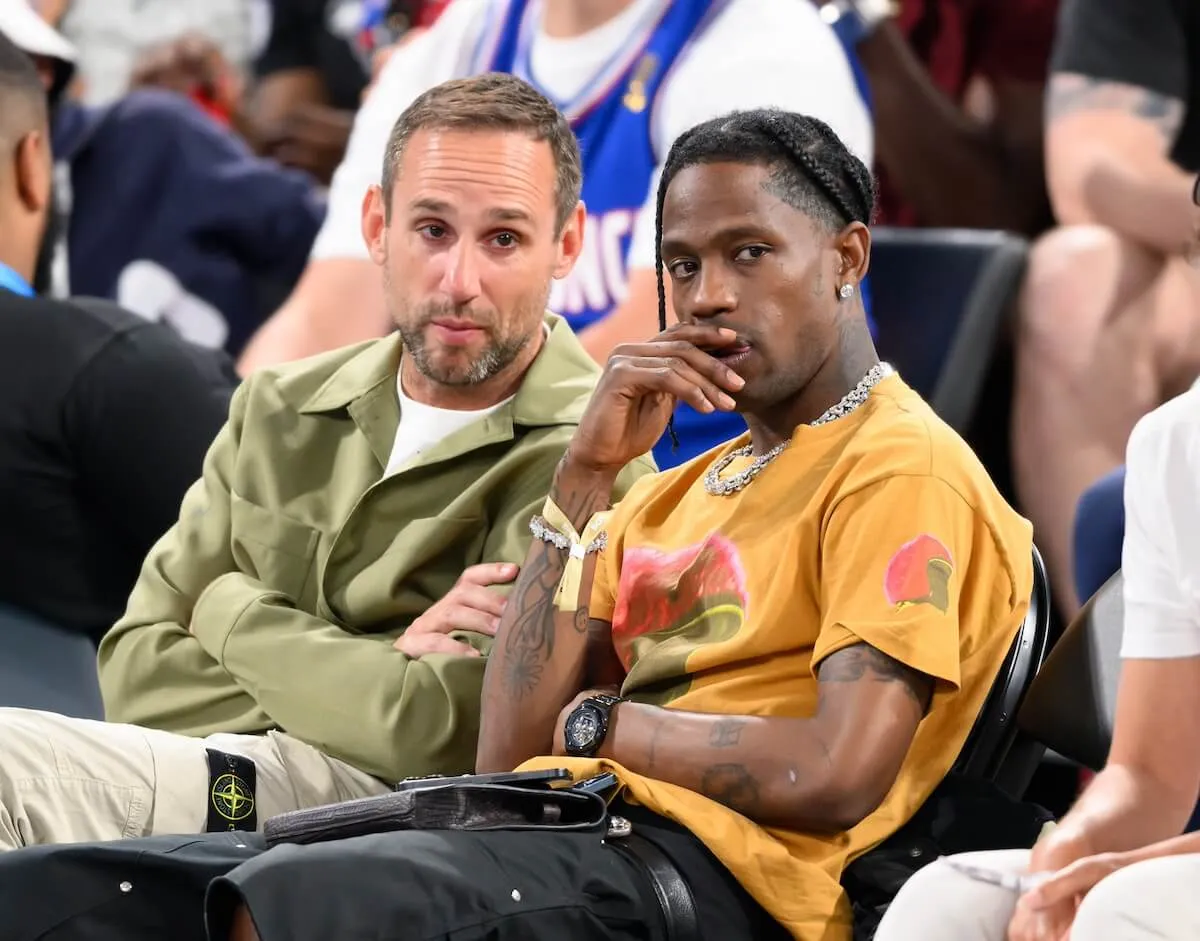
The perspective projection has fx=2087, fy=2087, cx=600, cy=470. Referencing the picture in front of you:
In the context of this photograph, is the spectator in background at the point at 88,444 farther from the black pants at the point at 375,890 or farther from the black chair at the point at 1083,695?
the black chair at the point at 1083,695

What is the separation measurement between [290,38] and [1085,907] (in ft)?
17.3

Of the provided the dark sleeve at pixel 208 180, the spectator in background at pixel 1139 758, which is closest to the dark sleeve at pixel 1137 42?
the dark sleeve at pixel 208 180

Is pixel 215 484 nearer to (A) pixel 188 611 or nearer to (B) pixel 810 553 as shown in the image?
(A) pixel 188 611

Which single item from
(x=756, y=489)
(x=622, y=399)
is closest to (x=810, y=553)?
(x=756, y=489)

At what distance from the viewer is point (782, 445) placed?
2459 millimetres

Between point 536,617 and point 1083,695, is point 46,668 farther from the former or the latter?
point 1083,695

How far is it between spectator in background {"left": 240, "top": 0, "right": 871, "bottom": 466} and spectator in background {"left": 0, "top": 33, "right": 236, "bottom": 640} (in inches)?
30.7

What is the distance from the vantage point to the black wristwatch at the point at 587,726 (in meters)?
2.36

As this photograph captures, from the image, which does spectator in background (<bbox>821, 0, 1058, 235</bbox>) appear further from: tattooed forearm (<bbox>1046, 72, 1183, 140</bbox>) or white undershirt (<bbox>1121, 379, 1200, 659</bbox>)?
white undershirt (<bbox>1121, 379, 1200, 659</bbox>)

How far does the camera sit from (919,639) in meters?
2.16

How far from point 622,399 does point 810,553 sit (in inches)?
12.6

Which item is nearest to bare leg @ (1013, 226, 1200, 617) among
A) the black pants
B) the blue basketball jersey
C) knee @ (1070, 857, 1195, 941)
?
the blue basketball jersey

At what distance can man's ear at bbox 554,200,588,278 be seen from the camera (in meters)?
2.95

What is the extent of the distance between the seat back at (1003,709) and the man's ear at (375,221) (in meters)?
1.13
